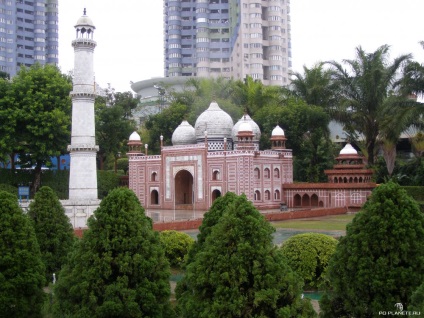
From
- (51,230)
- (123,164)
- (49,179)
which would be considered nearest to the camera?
(51,230)

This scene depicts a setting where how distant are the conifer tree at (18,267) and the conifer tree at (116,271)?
57.0 inches

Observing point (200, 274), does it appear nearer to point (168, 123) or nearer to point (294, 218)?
point (294, 218)

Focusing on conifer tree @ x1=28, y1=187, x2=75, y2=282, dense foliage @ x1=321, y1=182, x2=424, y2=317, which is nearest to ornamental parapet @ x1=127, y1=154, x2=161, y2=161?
conifer tree @ x1=28, y1=187, x2=75, y2=282

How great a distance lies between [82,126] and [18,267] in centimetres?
1604

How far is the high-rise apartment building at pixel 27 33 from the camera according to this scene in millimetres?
91375

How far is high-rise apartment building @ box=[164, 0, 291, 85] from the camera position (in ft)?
286

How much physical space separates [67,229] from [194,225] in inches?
546

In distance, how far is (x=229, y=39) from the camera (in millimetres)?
96000

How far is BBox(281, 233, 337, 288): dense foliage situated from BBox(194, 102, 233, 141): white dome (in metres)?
29.5

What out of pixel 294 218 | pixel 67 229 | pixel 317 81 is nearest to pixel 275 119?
pixel 317 81

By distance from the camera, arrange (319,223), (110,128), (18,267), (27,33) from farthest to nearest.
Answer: (27,33)
(110,128)
(319,223)
(18,267)

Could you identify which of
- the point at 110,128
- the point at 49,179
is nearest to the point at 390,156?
the point at 110,128

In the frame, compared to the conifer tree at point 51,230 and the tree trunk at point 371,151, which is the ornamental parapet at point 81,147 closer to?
the conifer tree at point 51,230

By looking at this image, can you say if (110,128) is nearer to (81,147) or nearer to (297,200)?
(297,200)
